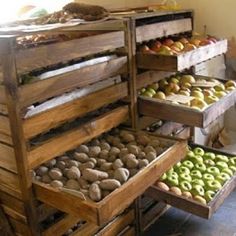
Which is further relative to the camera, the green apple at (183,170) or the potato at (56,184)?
the green apple at (183,170)

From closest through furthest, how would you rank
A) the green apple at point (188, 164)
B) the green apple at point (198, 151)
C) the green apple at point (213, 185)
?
the green apple at point (213, 185), the green apple at point (188, 164), the green apple at point (198, 151)

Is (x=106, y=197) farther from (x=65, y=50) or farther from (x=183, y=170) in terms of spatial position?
(x=183, y=170)

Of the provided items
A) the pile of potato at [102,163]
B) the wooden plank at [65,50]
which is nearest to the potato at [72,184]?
the pile of potato at [102,163]

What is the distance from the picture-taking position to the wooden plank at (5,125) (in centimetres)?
136

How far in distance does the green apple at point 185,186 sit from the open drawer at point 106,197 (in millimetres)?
354

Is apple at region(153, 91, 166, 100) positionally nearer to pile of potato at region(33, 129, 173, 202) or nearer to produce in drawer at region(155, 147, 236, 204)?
pile of potato at region(33, 129, 173, 202)

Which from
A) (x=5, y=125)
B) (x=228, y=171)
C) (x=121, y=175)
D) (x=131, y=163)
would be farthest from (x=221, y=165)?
(x=5, y=125)

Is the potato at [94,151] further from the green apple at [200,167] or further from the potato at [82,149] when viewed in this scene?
the green apple at [200,167]

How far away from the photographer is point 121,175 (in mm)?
1448

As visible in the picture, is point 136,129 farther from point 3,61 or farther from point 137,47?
point 3,61

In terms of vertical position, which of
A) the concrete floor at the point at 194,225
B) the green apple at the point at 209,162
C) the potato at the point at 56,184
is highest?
the potato at the point at 56,184

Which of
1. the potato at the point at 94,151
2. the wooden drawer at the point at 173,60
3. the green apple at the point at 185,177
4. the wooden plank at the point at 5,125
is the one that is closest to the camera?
the wooden plank at the point at 5,125

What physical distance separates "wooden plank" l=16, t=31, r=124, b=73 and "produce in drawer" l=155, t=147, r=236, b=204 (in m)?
0.77

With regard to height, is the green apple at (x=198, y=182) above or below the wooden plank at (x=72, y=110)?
below
